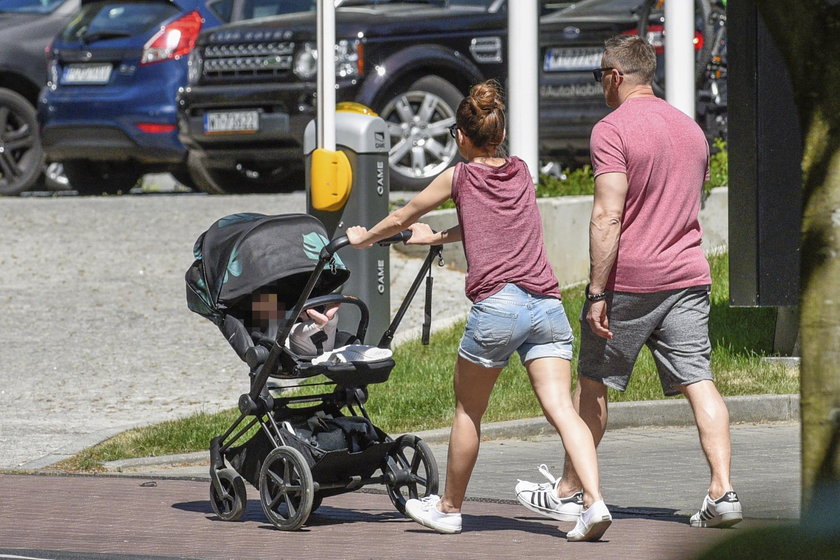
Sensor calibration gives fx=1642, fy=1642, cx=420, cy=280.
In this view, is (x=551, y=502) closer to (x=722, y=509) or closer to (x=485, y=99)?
(x=722, y=509)

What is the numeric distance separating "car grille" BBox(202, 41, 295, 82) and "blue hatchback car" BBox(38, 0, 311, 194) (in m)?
0.54

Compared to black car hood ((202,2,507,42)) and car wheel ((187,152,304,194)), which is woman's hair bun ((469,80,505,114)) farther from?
car wheel ((187,152,304,194))

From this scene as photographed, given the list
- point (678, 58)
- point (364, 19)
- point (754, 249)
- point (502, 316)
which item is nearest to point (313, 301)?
point (502, 316)

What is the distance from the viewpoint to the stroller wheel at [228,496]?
20.0ft

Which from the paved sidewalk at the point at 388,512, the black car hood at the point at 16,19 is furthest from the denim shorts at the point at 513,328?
the black car hood at the point at 16,19

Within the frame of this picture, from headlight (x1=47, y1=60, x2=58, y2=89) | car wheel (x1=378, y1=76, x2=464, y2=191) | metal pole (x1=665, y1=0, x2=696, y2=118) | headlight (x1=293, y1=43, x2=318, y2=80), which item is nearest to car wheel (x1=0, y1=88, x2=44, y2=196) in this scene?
headlight (x1=47, y1=60, x2=58, y2=89)

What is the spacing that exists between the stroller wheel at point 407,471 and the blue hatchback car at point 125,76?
356 inches

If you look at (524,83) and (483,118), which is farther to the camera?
(524,83)

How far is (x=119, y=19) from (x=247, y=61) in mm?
1659

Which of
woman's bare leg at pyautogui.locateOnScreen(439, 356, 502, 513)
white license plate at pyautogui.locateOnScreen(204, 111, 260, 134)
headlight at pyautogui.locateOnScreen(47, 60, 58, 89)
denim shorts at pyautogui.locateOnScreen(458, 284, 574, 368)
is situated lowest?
woman's bare leg at pyautogui.locateOnScreen(439, 356, 502, 513)

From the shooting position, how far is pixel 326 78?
344 inches

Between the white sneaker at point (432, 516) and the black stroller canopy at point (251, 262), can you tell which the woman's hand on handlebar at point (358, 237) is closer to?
the black stroller canopy at point (251, 262)

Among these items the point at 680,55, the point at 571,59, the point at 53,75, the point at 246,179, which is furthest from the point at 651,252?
the point at 53,75

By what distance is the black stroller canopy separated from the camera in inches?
242
